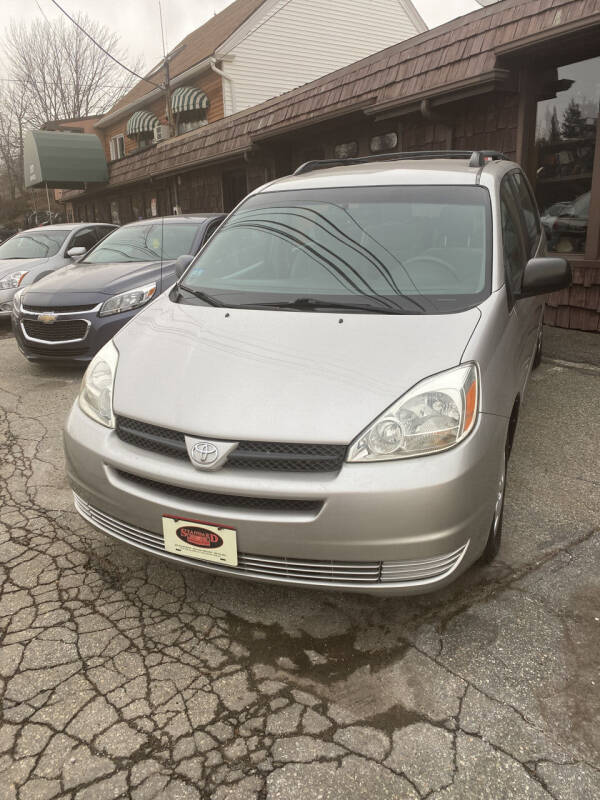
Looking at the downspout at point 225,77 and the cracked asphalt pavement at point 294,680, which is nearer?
the cracked asphalt pavement at point 294,680

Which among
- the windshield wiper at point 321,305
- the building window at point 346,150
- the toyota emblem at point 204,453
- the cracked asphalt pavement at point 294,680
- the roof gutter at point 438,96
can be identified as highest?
the roof gutter at point 438,96

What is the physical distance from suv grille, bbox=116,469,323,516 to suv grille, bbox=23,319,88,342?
3966 millimetres

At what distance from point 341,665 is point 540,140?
726 cm

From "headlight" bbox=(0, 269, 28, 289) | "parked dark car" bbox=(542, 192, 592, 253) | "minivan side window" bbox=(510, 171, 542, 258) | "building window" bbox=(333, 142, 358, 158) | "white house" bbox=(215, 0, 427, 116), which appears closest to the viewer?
"minivan side window" bbox=(510, 171, 542, 258)

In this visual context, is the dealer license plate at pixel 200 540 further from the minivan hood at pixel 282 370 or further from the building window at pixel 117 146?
the building window at pixel 117 146

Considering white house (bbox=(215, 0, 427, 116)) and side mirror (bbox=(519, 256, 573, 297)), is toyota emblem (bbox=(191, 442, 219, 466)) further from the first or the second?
white house (bbox=(215, 0, 427, 116))

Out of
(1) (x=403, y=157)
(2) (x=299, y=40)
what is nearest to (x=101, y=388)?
(1) (x=403, y=157)

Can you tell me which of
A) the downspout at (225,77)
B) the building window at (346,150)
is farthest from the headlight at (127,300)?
the downspout at (225,77)

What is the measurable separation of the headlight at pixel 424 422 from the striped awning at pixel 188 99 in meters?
19.6

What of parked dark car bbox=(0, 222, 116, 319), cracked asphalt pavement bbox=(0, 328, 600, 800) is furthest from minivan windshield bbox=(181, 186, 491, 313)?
parked dark car bbox=(0, 222, 116, 319)

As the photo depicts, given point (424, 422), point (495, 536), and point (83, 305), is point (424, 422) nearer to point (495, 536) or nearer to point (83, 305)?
point (495, 536)

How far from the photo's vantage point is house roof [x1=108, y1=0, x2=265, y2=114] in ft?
60.3

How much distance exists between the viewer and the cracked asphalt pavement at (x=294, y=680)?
5.60 feet

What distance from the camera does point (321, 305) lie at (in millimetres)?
2631
